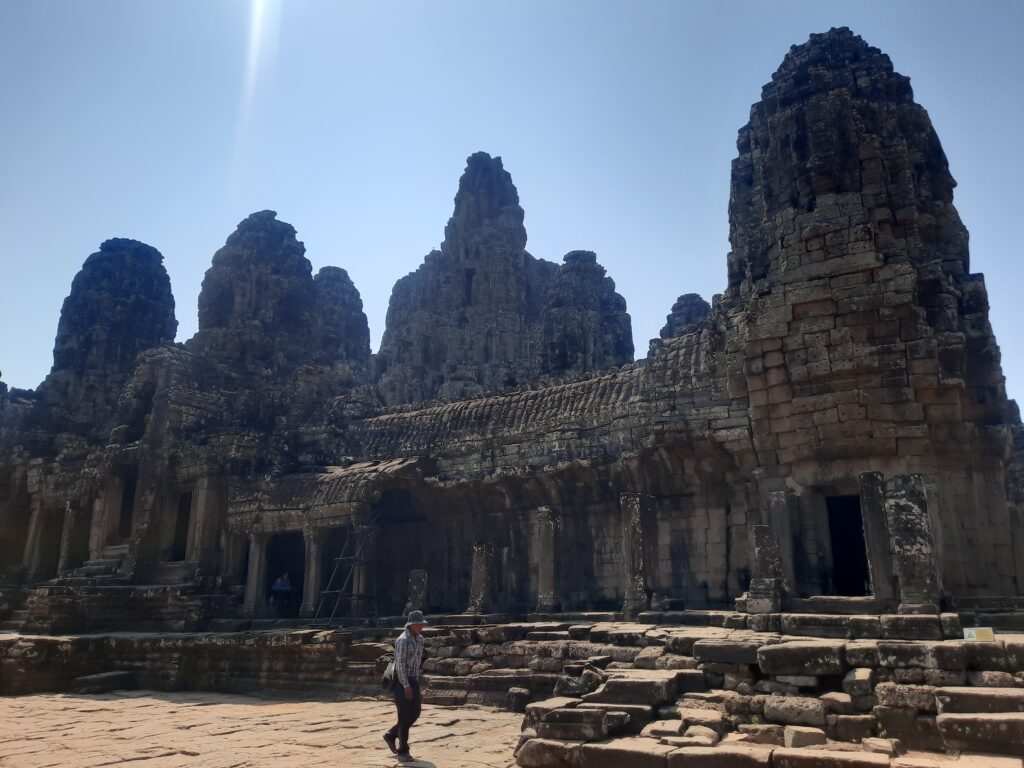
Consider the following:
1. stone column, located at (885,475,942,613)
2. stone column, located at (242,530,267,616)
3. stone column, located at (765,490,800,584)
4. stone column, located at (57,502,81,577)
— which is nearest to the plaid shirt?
stone column, located at (765,490,800,584)

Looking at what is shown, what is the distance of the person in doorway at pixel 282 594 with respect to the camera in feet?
72.6

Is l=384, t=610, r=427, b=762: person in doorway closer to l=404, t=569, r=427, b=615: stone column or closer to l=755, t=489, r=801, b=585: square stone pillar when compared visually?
l=755, t=489, r=801, b=585: square stone pillar

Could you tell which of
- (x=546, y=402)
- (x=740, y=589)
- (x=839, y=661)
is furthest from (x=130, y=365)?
(x=839, y=661)

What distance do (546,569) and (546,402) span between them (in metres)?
4.39

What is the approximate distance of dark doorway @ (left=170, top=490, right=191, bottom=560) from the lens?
24672mm

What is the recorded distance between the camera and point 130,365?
36156 millimetres

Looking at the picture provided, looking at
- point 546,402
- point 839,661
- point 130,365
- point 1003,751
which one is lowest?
point 1003,751

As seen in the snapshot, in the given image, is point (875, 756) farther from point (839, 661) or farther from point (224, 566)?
point (224, 566)

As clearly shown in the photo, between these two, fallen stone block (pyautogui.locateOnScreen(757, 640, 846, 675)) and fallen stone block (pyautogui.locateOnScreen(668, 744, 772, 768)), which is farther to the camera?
fallen stone block (pyautogui.locateOnScreen(757, 640, 846, 675))

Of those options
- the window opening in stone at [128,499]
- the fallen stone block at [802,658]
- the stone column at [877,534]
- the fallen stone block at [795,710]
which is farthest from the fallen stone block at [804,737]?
the window opening in stone at [128,499]

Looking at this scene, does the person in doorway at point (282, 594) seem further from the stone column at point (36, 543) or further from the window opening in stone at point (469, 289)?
the window opening in stone at point (469, 289)

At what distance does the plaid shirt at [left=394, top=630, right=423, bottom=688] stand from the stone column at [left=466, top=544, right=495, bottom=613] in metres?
7.71

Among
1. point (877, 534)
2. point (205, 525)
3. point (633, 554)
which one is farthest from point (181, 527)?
point (877, 534)

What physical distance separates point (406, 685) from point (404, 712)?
0.28 metres
